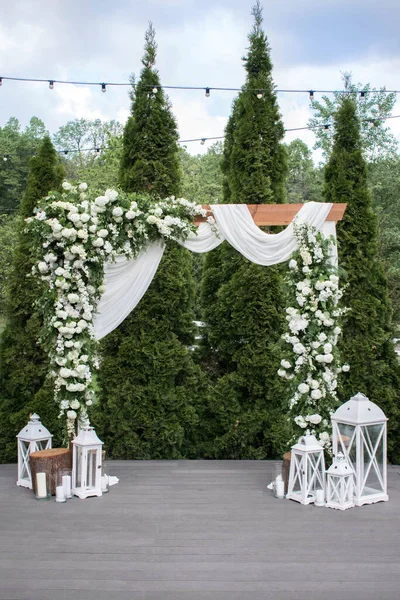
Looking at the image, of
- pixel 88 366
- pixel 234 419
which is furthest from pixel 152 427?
pixel 88 366

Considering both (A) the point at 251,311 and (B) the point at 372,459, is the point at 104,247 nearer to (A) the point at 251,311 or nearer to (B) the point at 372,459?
(A) the point at 251,311

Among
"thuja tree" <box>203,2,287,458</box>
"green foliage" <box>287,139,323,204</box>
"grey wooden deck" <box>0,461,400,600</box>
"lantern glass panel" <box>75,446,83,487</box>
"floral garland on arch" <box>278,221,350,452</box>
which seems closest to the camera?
"grey wooden deck" <box>0,461,400,600</box>

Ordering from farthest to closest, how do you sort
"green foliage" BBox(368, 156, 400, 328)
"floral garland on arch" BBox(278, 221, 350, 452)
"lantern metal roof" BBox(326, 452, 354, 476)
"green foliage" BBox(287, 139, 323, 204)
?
"green foliage" BBox(287, 139, 323, 204), "green foliage" BBox(368, 156, 400, 328), "floral garland on arch" BBox(278, 221, 350, 452), "lantern metal roof" BBox(326, 452, 354, 476)

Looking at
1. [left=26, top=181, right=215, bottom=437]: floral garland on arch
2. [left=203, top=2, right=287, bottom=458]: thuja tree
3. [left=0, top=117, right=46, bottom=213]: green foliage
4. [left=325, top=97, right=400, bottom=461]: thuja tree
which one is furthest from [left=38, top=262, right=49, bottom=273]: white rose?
[left=0, top=117, right=46, bottom=213]: green foliage

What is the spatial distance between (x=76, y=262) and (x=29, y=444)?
1597 millimetres

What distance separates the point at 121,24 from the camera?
628 cm

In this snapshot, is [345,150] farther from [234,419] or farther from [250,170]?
[234,419]

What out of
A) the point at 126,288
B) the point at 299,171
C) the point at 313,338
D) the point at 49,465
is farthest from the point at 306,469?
the point at 299,171

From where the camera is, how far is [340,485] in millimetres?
4152

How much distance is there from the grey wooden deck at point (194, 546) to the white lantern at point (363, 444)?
0.54 ft

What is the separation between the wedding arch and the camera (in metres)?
4.56

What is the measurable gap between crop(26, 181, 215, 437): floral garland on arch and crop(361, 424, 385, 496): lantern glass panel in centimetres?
225

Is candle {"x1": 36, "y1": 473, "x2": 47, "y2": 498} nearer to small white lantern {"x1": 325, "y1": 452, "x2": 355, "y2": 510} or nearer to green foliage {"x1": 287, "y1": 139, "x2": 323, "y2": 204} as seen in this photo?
small white lantern {"x1": 325, "y1": 452, "x2": 355, "y2": 510}

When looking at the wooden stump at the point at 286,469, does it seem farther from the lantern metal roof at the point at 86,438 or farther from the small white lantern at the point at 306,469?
the lantern metal roof at the point at 86,438
